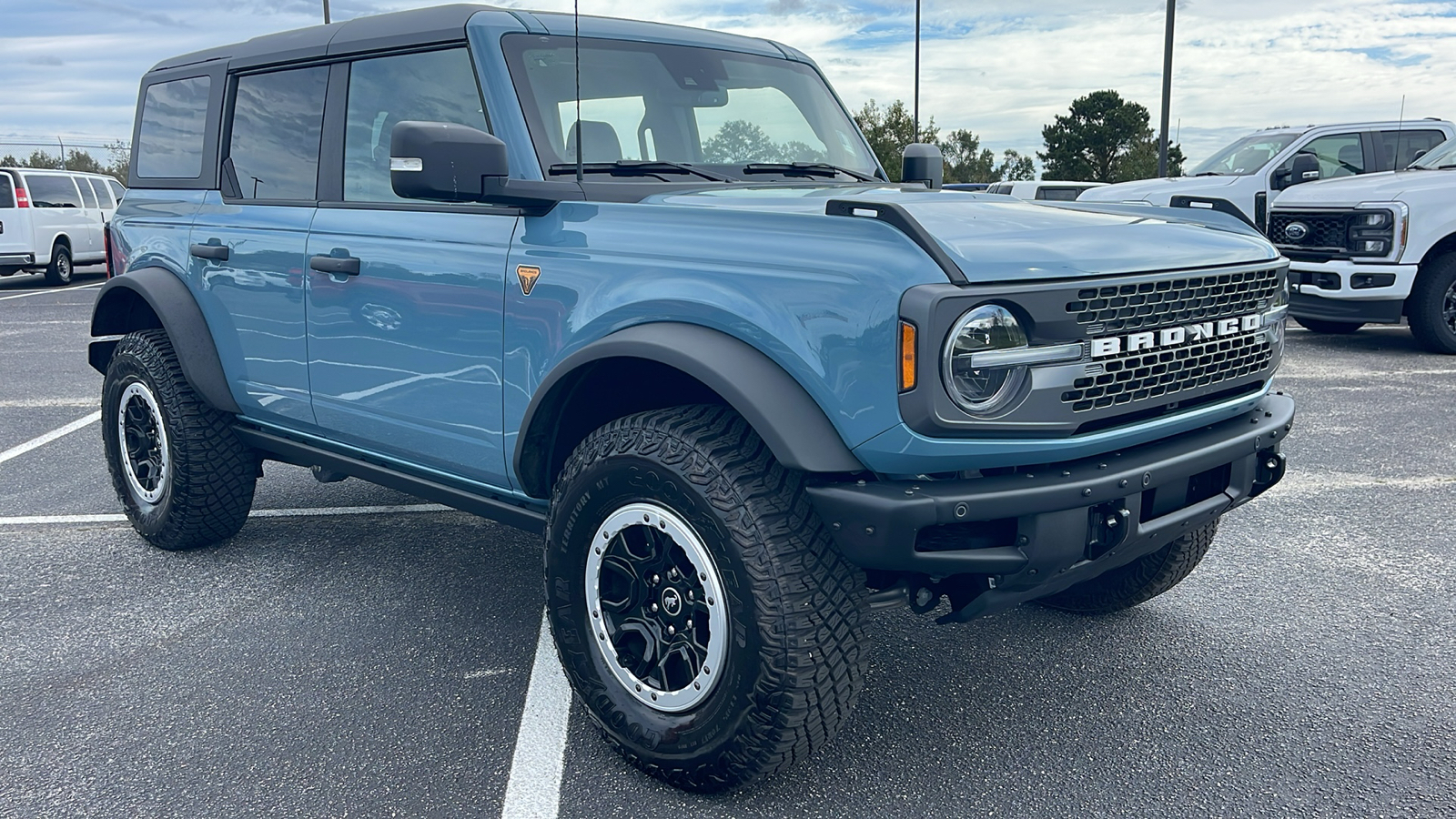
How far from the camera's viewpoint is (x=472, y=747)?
2.98 meters

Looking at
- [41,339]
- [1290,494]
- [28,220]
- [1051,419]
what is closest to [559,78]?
[1051,419]

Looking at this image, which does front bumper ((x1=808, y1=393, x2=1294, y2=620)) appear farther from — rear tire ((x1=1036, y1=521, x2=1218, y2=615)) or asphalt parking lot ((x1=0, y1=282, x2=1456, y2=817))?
rear tire ((x1=1036, y1=521, x2=1218, y2=615))

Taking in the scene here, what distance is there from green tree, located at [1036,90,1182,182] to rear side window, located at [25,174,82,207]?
46.8m

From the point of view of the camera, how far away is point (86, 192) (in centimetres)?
2003

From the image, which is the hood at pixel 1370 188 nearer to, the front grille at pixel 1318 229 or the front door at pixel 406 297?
the front grille at pixel 1318 229

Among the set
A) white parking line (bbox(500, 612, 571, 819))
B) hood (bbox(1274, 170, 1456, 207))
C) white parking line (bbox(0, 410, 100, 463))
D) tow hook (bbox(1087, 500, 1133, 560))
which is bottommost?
white parking line (bbox(500, 612, 571, 819))

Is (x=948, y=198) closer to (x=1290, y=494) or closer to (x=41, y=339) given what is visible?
(x=1290, y=494)

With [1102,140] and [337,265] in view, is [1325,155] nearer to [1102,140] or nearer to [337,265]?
[337,265]

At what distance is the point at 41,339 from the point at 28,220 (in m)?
7.85

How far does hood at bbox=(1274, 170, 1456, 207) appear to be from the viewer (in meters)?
9.21

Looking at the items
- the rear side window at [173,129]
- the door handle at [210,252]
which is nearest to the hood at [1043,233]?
the door handle at [210,252]

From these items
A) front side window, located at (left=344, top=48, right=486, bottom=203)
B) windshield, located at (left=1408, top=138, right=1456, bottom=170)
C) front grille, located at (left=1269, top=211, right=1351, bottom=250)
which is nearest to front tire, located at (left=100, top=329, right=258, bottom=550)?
front side window, located at (left=344, top=48, right=486, bottom=203)

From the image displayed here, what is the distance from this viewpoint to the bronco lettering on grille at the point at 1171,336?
2512mm

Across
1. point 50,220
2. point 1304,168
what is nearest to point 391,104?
point 1304,168
